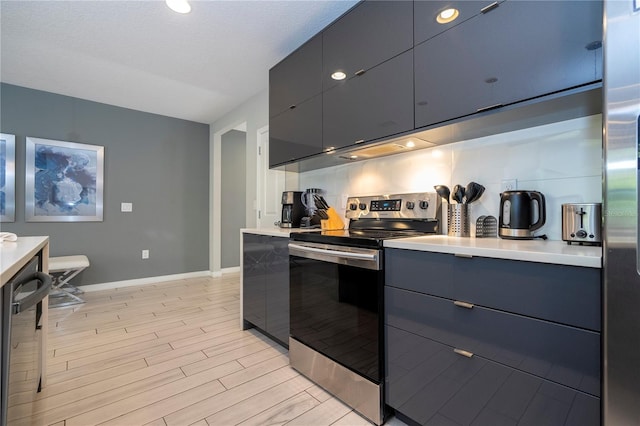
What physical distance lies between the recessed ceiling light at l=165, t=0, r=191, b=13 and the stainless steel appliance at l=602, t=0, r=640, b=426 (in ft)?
7.26

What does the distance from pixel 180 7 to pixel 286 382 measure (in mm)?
2562

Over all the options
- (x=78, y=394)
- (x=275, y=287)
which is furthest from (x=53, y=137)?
(x=275, y=287)

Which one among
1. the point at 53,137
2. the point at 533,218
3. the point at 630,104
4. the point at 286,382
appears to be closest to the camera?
the point at 630,104

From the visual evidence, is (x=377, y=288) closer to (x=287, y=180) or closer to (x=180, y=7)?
(x=287, y=180)

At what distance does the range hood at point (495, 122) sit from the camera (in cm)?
110

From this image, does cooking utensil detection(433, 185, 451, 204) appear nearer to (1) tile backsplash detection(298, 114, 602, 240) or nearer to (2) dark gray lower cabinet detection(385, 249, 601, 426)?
(1) tile backsplash detection(298, 114, 602, 240)

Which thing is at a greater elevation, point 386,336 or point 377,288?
point 377,288

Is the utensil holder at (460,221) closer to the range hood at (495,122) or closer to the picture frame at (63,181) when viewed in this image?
the range hood at (495,122)

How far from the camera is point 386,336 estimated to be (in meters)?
1.38

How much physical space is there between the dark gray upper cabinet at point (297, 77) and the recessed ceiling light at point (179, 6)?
77cm

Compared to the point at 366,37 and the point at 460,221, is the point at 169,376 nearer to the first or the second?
the point at 460,221

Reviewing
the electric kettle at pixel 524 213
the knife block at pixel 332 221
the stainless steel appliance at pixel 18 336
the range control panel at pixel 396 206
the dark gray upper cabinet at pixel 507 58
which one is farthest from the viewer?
the knife block at pixel 332 221

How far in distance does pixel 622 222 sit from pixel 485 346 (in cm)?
58

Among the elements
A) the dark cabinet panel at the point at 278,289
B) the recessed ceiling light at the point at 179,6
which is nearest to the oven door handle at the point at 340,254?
the dark cabinet panel at the point at 278,289
